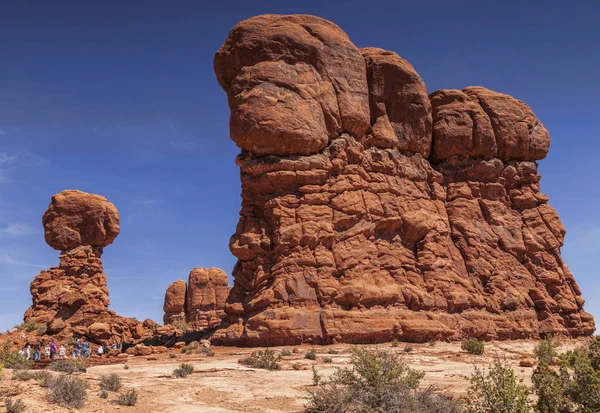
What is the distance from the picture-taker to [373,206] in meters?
22.3

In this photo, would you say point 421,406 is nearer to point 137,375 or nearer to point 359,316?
point 137,375

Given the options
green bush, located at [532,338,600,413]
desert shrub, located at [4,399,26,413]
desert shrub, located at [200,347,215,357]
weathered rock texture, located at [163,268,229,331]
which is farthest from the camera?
weathered rock texture, located at [163,268,229,331]

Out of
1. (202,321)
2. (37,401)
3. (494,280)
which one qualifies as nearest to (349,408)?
(37,401)

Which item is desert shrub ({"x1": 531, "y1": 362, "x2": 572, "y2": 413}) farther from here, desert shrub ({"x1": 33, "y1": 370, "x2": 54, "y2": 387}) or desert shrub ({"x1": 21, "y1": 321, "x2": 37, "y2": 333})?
desert shrub ({"x1": 21, "y1": 321, "x2": 37, "y2": 333})

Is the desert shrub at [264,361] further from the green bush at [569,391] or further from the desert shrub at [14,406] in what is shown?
the green bush at [569,391]

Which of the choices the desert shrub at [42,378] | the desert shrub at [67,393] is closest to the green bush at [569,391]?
the desert shrub at [67,393]

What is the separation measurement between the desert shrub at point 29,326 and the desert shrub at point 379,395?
91.7 feet

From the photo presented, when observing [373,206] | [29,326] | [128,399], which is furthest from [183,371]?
[29,326]

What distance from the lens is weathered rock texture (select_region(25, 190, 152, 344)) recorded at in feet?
110

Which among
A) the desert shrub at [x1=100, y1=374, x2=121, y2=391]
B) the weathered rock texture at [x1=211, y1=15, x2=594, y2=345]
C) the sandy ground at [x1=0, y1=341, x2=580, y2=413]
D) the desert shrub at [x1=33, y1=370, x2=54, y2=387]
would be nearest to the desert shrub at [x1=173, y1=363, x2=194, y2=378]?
the sandy ground at [x1=0, y1=341, x2=580, y2=413]

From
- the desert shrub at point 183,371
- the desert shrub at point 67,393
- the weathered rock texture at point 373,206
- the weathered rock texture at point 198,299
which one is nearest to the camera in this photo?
the desert shrub at point 67,393

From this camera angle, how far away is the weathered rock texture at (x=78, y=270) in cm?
3350

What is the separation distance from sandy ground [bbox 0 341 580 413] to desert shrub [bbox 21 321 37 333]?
16764 millimetres

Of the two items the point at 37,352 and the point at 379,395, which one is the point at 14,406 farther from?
the point at 37,352
